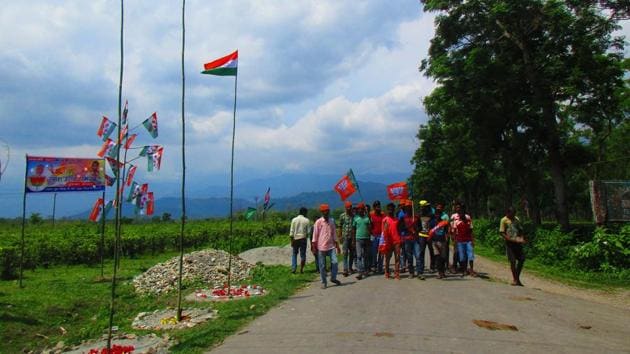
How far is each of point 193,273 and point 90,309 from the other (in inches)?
133

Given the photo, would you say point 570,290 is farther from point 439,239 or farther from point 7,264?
point 7,264

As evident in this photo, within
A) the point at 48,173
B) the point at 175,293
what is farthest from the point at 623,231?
the point at 48,173

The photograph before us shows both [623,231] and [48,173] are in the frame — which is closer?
[623,231]

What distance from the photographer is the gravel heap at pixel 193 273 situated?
13781 mm

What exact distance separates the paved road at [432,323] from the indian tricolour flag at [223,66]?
17.3 ft

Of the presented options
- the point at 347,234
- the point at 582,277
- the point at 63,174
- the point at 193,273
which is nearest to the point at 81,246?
the point at 63,174

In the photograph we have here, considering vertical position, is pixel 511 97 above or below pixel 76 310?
above

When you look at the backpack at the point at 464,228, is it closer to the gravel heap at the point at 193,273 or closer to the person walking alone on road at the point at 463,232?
the person walking alone on road at the point at 463,232

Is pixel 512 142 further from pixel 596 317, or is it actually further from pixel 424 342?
pixel 424 342

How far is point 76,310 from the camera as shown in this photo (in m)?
11.6

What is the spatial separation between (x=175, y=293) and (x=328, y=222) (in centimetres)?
494

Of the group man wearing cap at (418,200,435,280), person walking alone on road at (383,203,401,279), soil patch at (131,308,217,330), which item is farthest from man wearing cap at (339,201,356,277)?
soil patch at (131,308,217,330)

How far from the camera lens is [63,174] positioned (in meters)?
15.8

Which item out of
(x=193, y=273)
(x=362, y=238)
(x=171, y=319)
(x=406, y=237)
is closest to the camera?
(x=171, y=319)
